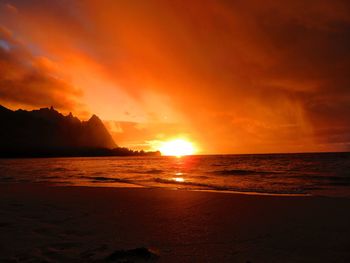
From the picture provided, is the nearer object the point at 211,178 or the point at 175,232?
the point at 175,232

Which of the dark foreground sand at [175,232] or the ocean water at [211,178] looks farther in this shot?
the ocean water at [211,178]

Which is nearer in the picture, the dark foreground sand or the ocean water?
the dark foreground sand

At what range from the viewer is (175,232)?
6926 millimetres

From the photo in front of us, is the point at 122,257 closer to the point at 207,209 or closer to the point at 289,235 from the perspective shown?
the point at 289,235

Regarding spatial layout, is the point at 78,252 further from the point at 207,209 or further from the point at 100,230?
the point at 207,209

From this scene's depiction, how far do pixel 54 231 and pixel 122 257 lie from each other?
Result: 293 centimetres

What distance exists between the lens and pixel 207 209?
9969 millimetres

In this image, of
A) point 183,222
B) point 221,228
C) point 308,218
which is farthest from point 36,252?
point 308,218

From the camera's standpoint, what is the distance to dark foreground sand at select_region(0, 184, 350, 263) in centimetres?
525

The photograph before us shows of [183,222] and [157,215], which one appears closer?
[183,222]

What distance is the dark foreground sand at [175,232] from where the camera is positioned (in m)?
5.25

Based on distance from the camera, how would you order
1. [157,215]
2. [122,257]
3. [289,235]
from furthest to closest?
[157,215] < [289,235] < [122,257]

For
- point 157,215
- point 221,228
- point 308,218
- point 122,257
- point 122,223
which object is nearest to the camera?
point 122,257

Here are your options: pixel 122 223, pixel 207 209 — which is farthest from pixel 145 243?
pixel 207 209
